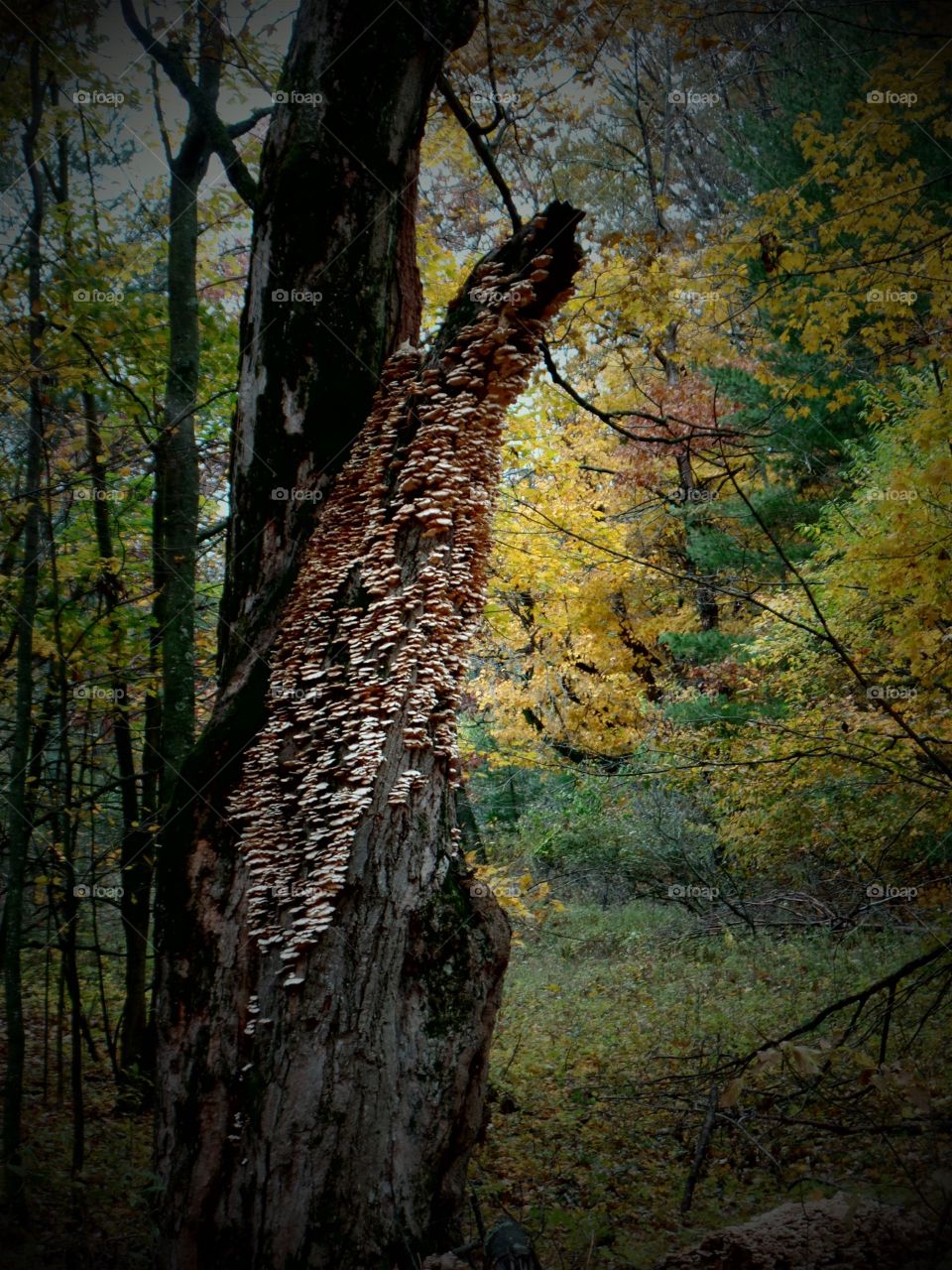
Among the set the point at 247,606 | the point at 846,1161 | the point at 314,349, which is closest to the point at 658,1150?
the point at 846,1161

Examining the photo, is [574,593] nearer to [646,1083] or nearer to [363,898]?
[646,1083]

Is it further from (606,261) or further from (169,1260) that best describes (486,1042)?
(606,261)

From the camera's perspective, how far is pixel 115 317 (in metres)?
5.43
